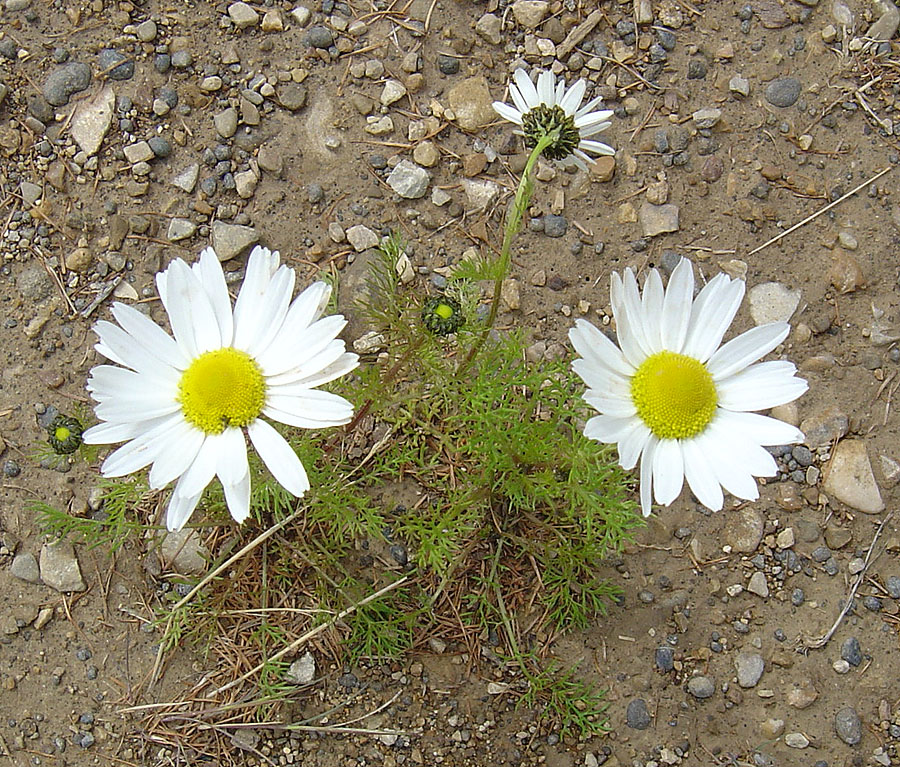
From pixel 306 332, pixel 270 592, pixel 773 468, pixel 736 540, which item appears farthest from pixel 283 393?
pixel 736 540

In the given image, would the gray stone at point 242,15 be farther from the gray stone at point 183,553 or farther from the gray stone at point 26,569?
the gray stone at point 26,569

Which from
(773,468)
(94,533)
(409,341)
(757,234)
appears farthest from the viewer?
(757,234)

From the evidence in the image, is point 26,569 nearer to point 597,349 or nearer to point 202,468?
point 202,468

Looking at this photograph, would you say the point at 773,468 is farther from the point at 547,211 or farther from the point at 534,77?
the point at 534,77

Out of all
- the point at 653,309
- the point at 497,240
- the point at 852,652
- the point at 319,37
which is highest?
the point at 319,37

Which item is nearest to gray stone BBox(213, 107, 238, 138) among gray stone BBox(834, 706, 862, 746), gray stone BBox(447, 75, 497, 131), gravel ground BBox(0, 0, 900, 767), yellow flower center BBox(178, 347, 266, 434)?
gravel ground BBox(0, 0, 900, 767)

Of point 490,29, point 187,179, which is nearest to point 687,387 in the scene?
point 490,29

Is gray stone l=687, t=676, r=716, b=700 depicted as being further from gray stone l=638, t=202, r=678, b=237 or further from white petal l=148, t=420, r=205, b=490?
white petal l=148, t=420, r=205, b=490
